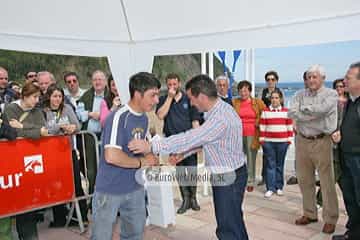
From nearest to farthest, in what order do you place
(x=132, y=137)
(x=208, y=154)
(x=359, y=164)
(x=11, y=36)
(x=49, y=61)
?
1. (x=132, y=137)
2. (x=208, y=154)
3. (x=359, y=164)
4. (x=11, y=36)
5. (x=49, y=61)

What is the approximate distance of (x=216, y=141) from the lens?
2260 millimetres

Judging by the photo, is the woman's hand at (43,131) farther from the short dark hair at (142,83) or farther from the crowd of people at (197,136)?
the short dark hair at (142,83)

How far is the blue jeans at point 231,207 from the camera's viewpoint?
7.68 ft

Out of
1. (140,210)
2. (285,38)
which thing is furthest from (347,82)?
(140,210)

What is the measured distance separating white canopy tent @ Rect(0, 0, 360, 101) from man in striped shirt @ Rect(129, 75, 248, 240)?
1.20 m

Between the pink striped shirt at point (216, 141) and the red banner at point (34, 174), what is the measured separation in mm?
1583

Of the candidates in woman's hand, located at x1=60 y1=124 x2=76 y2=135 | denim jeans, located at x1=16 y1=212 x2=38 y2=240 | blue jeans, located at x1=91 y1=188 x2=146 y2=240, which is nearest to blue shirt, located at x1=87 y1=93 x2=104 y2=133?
woman's hand, located at x1=60 y1=124 x2=76 y2=135

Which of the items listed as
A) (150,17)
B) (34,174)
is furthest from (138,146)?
(150,17)

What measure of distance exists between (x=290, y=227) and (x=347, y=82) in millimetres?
1698

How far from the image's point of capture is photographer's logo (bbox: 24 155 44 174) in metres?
3.20

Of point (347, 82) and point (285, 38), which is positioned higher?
point (285, 38)

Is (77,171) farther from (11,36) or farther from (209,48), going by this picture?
(209,48)

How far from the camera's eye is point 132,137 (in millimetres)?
2174

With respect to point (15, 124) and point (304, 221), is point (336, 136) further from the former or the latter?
point (15, 124)
